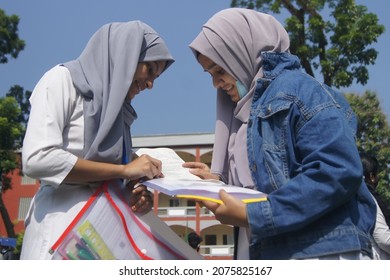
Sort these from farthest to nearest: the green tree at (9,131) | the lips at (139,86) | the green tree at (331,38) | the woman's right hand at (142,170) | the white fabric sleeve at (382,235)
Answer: the green tree at (9,131)
the green tree at (331,38)
the white fabric sleeve at (382,235)
the lips at (139,86)
the woman's right hand at (142,170)

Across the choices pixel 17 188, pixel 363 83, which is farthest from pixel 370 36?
pixel 17 188

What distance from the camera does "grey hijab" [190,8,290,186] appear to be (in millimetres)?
2035

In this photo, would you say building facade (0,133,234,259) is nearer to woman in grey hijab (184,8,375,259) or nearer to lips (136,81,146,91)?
lips (136,81,146,91)

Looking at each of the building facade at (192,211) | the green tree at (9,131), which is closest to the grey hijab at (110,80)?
the green tree at (9,131)

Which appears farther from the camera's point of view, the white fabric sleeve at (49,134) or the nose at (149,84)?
the nose at (149,84)

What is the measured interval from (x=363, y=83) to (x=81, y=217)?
35.1 ft

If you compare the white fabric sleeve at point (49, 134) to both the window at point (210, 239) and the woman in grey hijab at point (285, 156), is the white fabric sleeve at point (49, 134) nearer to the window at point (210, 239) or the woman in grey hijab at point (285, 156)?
the woman in grey hijab at point (285, 156)

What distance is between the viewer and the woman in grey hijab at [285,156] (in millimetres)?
1710

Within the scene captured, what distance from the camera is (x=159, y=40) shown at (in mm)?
2467

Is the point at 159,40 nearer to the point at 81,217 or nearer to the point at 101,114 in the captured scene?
the point at 101,114

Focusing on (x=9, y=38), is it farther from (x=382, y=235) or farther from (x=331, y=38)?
(x=382, y=235)

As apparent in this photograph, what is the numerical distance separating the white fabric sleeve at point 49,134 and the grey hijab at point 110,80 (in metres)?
0.08

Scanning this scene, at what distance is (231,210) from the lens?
178 cm

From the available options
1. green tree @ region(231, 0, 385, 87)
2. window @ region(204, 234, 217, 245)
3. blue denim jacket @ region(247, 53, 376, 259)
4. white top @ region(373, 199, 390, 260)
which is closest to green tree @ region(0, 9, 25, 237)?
green tree @ region(231, 0, 385, 87)
